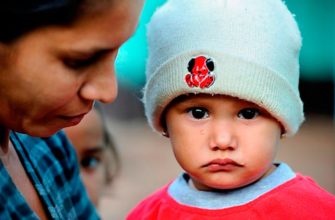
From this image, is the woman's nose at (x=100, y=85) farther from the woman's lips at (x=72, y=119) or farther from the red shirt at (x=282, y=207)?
the red shirt at (x=282, y=207)

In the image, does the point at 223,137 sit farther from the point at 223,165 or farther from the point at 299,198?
the point at 299,198

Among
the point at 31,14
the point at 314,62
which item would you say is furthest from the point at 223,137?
the point at 314,62

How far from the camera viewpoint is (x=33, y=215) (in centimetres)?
170

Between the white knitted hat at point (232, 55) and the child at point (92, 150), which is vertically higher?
the white knitted hat at point (232, 55)

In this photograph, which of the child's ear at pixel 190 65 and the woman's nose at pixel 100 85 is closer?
the woman's nose at pixel 100 85

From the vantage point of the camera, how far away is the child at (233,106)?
6.11 feet

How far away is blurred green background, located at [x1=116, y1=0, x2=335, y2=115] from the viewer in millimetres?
7895

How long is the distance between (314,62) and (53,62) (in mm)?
7258

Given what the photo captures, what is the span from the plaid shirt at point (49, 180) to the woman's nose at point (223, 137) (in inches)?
16.3

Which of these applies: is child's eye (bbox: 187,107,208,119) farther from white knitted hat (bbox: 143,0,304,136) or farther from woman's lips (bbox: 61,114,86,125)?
woman's lips (bbox: 61,114,86,125)

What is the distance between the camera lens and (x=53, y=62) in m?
1.50

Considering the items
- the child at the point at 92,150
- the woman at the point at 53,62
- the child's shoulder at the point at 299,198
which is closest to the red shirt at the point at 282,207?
the child's shoulder at the point at 299,198

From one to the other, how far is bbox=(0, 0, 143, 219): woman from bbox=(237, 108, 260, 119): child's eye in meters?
0.42

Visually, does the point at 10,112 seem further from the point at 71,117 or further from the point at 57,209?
the point at 57,209
